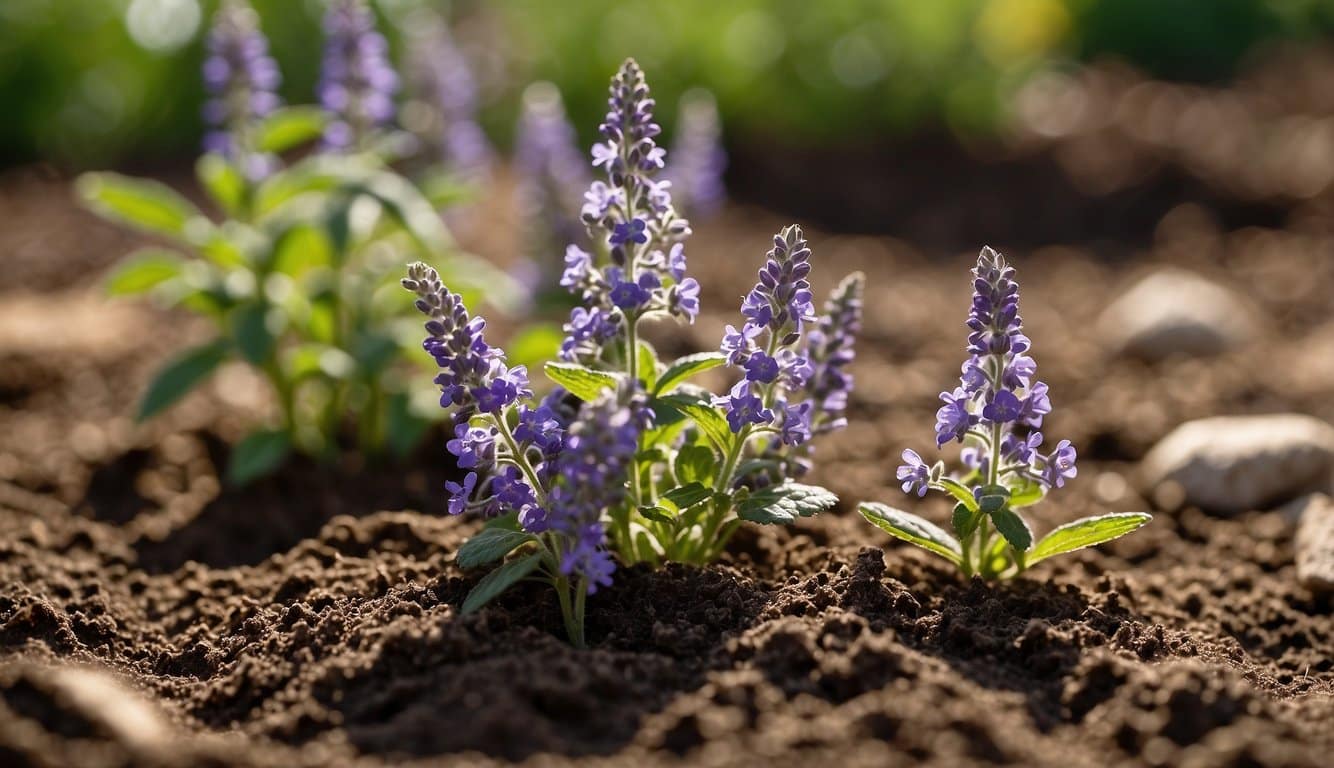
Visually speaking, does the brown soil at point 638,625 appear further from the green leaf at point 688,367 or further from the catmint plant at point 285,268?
the green leaf at point 688,367

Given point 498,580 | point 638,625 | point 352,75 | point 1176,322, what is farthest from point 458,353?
point 1176,322

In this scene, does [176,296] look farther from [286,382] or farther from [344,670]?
[344,670]

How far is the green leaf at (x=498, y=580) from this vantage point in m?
2.98


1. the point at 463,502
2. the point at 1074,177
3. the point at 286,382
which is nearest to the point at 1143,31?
the point at 1074,177

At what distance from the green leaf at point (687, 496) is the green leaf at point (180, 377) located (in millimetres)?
1991

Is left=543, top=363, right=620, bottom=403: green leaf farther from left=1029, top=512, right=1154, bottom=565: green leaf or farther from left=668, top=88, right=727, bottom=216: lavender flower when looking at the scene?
left=668, top=88, right=727, bottom=216: lavender flower

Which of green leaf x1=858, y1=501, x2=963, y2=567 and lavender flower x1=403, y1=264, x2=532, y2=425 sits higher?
lavender flower x1=403, y1=264, x2=532, y2=425

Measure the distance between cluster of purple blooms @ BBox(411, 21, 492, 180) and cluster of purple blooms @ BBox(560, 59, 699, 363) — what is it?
2820 millimetres

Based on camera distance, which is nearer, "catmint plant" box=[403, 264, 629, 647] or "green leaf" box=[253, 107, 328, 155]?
"catmint plant" box=[403, 264, 629, 647]

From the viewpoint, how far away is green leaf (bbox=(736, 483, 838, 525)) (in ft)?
10.0

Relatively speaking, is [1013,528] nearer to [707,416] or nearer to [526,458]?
[707,416]

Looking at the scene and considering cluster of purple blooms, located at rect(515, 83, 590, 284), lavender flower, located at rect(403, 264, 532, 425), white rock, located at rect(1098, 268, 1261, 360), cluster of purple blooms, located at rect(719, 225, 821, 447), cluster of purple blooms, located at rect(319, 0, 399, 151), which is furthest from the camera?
white rock, located at rect(1098, 268, 1261, 360)

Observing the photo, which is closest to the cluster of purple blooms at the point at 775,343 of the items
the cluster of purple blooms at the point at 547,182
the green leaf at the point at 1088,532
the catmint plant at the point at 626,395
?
the catmint plant at the point at 626,395

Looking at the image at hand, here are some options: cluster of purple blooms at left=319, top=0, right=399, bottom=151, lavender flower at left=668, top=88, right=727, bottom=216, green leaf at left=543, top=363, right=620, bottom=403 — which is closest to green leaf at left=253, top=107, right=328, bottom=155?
cluster of purple blooms at left=319, top=0, right=399, bottom=151
